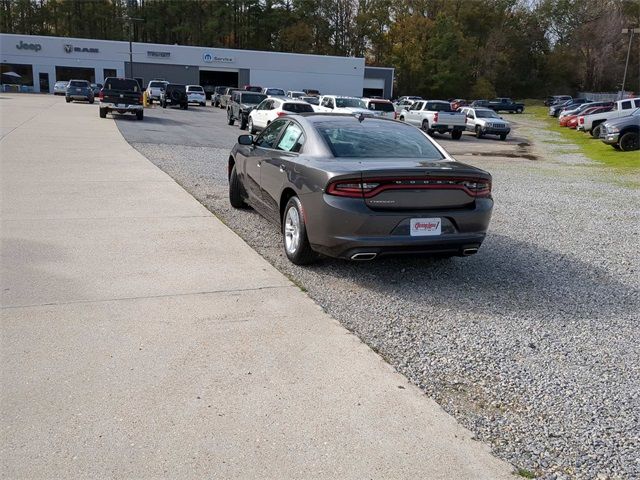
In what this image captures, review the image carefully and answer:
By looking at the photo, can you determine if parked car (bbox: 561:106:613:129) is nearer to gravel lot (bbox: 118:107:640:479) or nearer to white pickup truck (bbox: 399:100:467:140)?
white pickup truck (bbox: 399:100:467:140)

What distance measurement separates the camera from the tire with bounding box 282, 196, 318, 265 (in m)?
5.84

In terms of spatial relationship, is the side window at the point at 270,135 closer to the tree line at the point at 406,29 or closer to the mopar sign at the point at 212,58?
the mopar sign at the point at 212,58

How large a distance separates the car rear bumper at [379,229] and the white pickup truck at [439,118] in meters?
23.3

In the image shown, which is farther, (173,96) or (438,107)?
(173,96)

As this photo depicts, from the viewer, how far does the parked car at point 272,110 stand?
2321cm

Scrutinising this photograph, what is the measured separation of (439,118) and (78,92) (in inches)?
1040

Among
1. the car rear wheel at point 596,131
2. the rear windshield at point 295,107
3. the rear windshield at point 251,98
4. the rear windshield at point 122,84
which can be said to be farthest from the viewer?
the car rear wheel at point 596,131

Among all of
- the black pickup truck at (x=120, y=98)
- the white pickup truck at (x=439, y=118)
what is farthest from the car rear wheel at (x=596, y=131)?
the black pickup truck at (x=120, y=98)

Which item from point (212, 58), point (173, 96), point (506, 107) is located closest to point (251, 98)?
point (173, 96)

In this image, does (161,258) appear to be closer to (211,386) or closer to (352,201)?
(352,201)

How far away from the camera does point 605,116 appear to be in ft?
101

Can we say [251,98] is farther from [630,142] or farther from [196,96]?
[196,96]

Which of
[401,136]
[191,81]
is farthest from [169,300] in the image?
[191,81]

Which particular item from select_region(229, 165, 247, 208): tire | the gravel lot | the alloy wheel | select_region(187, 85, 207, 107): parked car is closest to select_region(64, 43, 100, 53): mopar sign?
select_region(187, 85, 207, 107): parked car
